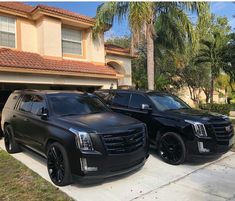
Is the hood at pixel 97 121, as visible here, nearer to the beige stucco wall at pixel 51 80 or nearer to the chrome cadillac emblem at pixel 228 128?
the chrome cadillac emblem at pixel 228 128

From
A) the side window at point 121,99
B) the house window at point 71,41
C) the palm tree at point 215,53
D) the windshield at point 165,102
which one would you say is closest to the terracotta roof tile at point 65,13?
the house window at point 71,41

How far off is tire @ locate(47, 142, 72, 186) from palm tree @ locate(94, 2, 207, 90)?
27.3ft

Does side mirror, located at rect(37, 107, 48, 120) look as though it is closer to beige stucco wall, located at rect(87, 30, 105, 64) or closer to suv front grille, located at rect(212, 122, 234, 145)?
suv front grille, located at rect(212, 122, 234, 145)

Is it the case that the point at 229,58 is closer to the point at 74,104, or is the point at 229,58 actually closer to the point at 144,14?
the point at 144,14

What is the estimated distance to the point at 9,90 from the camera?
14156mm

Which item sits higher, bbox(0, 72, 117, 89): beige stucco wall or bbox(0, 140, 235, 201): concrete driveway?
bbox(0, 72, 117, 89): beige stucco wall

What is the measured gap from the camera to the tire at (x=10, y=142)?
8.12 metres

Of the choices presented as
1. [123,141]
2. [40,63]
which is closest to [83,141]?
[123,141]

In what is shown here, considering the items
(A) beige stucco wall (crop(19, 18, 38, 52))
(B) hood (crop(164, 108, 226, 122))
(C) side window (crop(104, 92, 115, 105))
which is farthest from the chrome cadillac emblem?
(A) beige stucco wall (crop(19, 18, 38, 52))

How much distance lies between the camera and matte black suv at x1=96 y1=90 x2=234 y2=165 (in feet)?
22.7

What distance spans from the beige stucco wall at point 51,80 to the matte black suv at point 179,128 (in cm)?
481

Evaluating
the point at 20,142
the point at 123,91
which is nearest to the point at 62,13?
the point at 123,91

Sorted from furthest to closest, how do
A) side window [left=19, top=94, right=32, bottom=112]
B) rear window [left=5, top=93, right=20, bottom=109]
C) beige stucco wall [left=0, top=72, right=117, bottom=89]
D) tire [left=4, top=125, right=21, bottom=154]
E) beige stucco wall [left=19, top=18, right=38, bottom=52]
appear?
1. beige stucco wall [left=19, top=18, right=38, bottom=52]
2. beige stucco wall [left=0, top=72, right=117, bottom=89]
3. rear window [left=5, top=93, right=20, bottom=109]
4. tire [left=4, top=125, right=21, bottom=154]
5. side window [left=19, top=94, right=32, bottom=112]

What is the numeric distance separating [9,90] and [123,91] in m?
7.44
